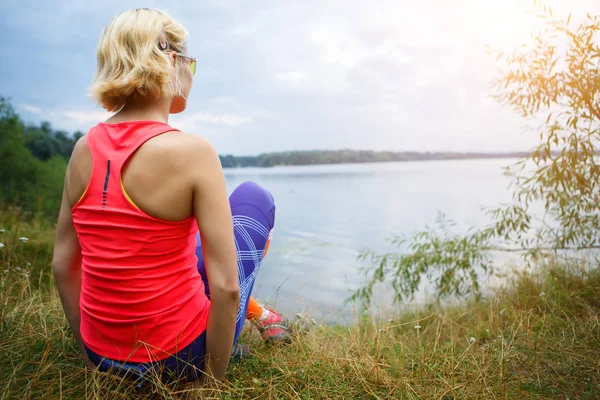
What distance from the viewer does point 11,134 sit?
326 inches

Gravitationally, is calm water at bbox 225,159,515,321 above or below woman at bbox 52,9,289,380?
below

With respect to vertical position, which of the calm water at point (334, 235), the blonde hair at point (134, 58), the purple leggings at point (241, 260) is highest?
the blonde hair at point (134, 58)

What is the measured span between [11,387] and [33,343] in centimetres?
31

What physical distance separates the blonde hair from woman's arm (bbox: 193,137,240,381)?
239 millimetres

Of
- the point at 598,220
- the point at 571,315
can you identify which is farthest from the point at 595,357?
the point at 598,220

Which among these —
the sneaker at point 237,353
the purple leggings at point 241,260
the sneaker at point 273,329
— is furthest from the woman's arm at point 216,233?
the sneaker at point 273,329

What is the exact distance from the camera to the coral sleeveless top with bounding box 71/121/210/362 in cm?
112

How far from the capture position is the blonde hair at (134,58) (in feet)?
3.91

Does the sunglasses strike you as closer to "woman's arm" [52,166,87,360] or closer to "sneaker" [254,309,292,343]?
"woman's arm" [52,166,87,360]

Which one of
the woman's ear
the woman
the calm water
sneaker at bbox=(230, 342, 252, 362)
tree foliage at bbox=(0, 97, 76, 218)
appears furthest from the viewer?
tree foliage at bbox=(0, 97, 76, 218)

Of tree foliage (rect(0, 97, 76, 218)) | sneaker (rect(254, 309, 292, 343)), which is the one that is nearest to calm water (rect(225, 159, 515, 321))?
sneaker (rect(254, 309, 292, 343))

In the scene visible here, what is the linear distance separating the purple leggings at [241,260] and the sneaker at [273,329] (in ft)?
1.30

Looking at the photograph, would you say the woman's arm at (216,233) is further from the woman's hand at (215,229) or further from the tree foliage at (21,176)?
the tree foliage at (21,176)

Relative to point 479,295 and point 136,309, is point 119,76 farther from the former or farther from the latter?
point 479,295
